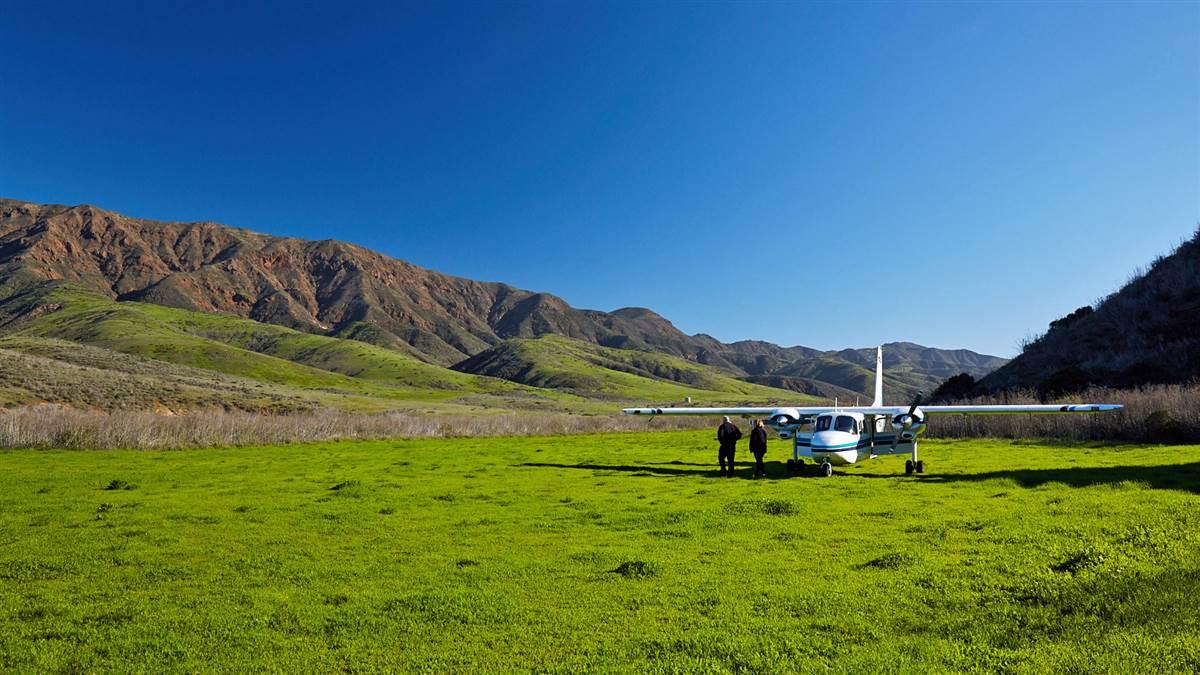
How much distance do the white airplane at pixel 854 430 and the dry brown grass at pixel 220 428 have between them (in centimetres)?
2885

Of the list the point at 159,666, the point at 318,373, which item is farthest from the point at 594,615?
the point at 318,373

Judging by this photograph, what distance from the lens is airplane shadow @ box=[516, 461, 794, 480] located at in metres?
29.3

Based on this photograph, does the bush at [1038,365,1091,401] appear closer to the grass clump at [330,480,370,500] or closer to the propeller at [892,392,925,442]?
the propeller at [892,392,925,442]

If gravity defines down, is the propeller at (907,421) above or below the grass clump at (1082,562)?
above

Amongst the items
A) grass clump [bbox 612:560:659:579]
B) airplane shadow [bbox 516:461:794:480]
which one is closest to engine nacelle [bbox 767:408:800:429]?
airplane shadow [bbox 516:461:794:480]

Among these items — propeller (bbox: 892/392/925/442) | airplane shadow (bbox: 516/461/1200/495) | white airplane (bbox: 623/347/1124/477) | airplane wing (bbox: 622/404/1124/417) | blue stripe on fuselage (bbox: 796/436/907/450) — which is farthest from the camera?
propeller (bbox: 892/392/925/442)

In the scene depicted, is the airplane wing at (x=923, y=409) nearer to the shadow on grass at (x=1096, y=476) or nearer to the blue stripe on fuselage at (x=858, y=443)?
the blue stripe on fuselage at (x=858, y=443)

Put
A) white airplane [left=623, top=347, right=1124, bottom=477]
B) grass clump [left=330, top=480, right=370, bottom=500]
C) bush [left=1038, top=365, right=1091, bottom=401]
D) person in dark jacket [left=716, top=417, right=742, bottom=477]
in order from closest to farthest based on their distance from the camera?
grass clump [left=330, top=480, right=370, bottom=500]
white airplane [left=623, top=347, right=1124, bottom=477]
person in dark jacket [left=716, top=417, right=742, bottom=477]
bush [left=1038, top=365, right=1091, bottom=401]

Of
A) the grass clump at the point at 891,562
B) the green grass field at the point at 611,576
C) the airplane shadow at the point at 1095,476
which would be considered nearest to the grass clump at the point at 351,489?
the green grass field at the point at 611,576

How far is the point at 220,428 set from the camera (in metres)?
43.0

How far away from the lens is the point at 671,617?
9.86 meters

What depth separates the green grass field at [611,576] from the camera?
8.48m

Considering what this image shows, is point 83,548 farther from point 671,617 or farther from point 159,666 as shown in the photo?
point 671,617

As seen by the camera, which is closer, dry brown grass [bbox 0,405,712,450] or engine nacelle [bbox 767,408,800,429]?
engine nacelle [bbox 767,408,800,429]
